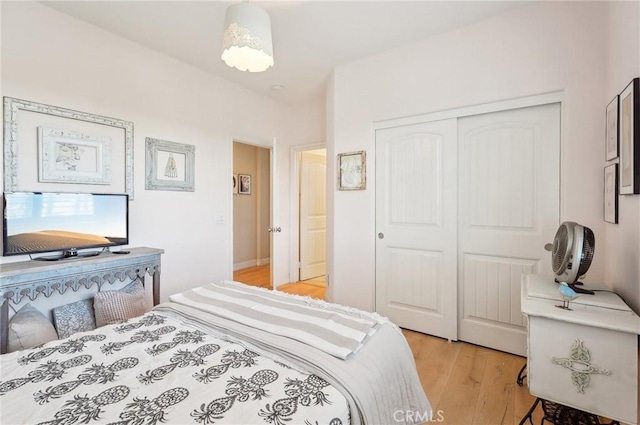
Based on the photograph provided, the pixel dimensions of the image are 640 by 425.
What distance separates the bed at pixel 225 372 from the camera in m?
0.88

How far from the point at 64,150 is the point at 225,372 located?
2.33 metres

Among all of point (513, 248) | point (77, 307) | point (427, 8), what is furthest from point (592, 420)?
point (77, 307)

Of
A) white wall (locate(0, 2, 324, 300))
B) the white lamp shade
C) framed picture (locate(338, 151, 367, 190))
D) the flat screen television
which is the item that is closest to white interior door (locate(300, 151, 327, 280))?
white wall (locate(0, 2, 324, 300))

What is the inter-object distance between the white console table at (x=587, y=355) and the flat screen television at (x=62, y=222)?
9.54ft

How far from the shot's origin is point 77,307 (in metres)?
2.29

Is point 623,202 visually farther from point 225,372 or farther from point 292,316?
point 225,372

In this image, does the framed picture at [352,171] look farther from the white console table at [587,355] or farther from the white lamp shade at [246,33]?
the white console table at [587,355]

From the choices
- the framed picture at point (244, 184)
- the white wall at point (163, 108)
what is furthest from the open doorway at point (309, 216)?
the framed picture at point (244, 184)

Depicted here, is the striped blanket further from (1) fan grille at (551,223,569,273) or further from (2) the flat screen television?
(2) the flat screen television

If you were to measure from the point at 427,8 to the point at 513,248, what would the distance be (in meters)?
1.98

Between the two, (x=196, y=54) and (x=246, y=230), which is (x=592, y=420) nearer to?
(x=196, y=54)

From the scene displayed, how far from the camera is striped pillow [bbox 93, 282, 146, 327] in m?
2.21

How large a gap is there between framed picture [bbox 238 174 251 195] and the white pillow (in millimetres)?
3660

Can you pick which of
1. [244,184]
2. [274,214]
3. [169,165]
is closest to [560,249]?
[274,214]
